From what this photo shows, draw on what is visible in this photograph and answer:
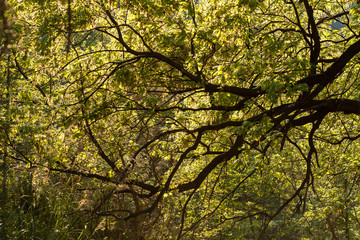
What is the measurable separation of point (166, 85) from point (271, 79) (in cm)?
175

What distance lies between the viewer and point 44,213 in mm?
4336

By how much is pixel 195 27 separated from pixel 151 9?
66 cm

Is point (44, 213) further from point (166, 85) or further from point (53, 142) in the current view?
point (166, 85)

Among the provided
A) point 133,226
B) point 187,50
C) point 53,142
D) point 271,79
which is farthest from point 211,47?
point 133,226

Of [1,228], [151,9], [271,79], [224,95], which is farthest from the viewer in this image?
[151,9]

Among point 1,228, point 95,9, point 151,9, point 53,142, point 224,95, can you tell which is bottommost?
point 1,228

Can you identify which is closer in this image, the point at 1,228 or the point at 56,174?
the point at 1,228

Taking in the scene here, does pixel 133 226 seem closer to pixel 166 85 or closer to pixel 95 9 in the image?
pixel 166 85

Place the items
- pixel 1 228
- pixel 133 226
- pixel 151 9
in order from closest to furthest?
pixel 1 228 < pixel 151 9 < pixel 133 226

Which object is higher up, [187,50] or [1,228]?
[187,50]

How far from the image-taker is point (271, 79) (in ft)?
13.9

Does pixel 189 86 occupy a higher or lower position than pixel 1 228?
higher

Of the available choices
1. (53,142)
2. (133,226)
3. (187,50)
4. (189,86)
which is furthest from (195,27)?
(133,226)

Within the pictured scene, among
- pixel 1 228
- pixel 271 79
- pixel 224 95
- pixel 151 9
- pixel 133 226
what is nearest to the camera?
pixel 1 228
